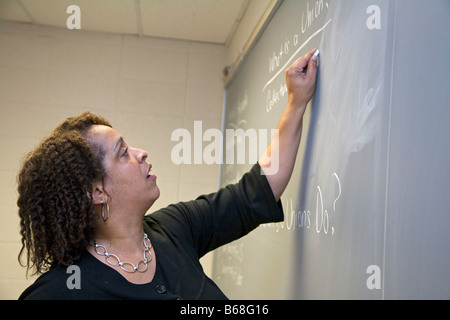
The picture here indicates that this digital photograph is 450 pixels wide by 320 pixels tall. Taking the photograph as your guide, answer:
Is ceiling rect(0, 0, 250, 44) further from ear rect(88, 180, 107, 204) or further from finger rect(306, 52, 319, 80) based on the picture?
ear rect(88, 180, 107, 204)

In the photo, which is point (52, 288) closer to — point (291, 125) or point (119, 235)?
point (119, 235)

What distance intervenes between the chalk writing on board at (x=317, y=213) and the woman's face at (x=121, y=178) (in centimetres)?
43

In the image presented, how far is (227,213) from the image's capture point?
1219 mm

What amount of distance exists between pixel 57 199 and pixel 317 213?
2.18ft

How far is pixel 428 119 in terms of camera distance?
0.72 metres

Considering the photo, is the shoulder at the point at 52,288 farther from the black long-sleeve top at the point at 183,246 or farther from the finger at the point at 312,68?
the finger at the point at 312,68

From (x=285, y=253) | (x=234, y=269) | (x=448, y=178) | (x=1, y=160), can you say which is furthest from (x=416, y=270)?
(x=1, y=160)

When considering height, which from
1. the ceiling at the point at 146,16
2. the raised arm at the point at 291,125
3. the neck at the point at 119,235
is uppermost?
the ceiling at the point at 146,16

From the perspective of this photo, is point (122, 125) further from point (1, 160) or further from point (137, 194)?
point (137, 194)

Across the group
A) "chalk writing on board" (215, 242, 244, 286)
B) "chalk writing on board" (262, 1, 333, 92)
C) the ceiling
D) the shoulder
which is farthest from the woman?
the ceiling

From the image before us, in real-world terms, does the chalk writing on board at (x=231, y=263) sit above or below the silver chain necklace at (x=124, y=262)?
below

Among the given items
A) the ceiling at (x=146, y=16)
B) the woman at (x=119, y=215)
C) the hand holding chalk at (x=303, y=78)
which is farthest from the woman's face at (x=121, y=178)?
the ceiling at (x=146, y=16)

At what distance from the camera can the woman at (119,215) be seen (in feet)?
3.24

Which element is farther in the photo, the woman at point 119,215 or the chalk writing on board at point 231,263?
the chalk writing on board at point 231,263
